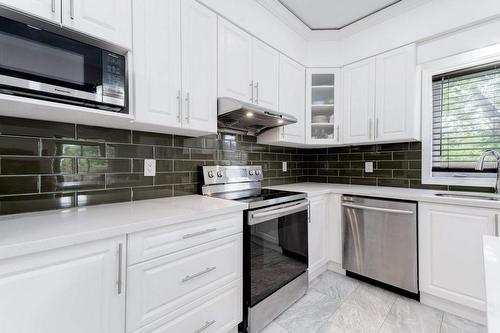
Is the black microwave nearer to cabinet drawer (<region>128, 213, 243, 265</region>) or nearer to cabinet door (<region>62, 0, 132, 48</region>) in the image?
cabinet door (<region>62, 0, 132, 48</region>)

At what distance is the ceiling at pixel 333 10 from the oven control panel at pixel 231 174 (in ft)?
5.34

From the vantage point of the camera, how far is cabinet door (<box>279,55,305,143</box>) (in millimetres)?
2396

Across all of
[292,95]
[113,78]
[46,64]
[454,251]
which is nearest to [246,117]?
[292,95]

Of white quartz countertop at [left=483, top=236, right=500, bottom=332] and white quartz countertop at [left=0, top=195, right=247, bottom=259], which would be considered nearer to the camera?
white quartz countertop at [left=483, top=236, right=500, bottom=332]

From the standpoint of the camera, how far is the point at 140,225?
1058 millimetres

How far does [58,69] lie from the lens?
1.04m

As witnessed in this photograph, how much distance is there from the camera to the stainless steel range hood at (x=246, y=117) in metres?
1.72

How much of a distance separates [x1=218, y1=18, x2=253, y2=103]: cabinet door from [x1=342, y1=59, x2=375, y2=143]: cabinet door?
1271 millimetres

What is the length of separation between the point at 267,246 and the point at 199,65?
1390 mm

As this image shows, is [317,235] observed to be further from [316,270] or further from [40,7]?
[40,7]

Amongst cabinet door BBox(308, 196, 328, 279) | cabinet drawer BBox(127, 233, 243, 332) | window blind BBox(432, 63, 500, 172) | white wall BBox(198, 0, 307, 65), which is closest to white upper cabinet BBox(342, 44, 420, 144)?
window blind BBox(432, 63, 500, 172)

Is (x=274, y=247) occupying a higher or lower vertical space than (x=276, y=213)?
lower

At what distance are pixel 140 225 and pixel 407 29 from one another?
2.85 m

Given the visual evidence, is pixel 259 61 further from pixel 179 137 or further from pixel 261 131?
pixel 179 137
